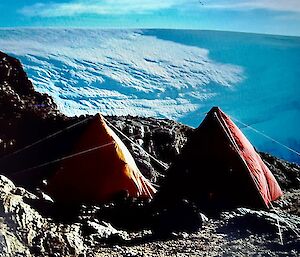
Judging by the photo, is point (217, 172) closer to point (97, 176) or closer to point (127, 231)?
point (97, 176)

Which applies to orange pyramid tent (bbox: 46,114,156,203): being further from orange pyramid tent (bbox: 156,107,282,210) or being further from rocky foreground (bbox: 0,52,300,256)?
rocky foreground (bbox: 0,52,300,256)

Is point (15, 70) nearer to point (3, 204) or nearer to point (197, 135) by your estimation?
point (197, 135)

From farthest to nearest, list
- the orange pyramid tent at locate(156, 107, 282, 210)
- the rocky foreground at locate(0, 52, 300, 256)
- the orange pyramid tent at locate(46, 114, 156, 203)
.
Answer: the orange pyramid tent at locate(46, 114, 156, 203) → the orange pyramid tent at locate(156, 107, 282, 210) → the rocky foreground at locate(0, 52, 300, 256)

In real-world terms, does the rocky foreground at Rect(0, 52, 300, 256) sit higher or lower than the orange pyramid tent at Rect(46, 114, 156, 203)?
higher

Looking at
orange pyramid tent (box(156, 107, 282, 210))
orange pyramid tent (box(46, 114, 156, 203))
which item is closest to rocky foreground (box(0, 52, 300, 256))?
orange pyramid tent (box(156, 107, 282, 210))

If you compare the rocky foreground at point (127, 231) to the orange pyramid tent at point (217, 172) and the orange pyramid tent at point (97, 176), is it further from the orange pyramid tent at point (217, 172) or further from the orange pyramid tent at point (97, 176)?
the orange pyramid tent at point (97, 176)

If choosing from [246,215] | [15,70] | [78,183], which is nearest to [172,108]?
[15,70]

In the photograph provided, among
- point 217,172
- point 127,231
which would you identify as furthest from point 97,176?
point 127,231

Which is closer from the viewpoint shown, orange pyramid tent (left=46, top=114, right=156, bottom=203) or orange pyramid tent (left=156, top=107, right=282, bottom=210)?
orange pyramid tent (left=156, top=107, right=282, bottom=210)
